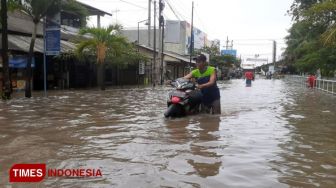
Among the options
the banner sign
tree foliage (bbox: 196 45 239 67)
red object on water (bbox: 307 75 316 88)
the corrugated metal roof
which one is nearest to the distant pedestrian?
red object on water (bbox: 307 75 316 88)

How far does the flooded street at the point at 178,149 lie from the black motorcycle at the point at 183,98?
10.0 inches

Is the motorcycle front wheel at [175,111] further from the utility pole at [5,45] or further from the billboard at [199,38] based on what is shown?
the billboard at [199,38]

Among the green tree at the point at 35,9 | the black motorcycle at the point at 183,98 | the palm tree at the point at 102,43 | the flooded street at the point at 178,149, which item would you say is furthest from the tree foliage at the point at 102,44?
the black motorcycle at the point at 183,98

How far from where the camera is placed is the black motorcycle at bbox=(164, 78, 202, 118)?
10.4m

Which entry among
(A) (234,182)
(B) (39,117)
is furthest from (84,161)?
(B) (39,117)

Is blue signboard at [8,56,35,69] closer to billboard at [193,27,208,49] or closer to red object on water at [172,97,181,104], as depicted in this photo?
red object on water at [172,97,181,104]

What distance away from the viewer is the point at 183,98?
10.4 metres

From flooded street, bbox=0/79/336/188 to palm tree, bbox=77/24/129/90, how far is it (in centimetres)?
1411

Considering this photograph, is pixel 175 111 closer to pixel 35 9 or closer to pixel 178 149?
pixel 178 149

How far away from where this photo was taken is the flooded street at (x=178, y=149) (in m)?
5.08

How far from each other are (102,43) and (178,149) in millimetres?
19405

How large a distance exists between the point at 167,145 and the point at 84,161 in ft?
5.46

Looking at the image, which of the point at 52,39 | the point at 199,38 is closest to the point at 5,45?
the point at 52,39

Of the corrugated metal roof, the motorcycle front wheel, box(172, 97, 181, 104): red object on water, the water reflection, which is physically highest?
the corrugated metal roof
